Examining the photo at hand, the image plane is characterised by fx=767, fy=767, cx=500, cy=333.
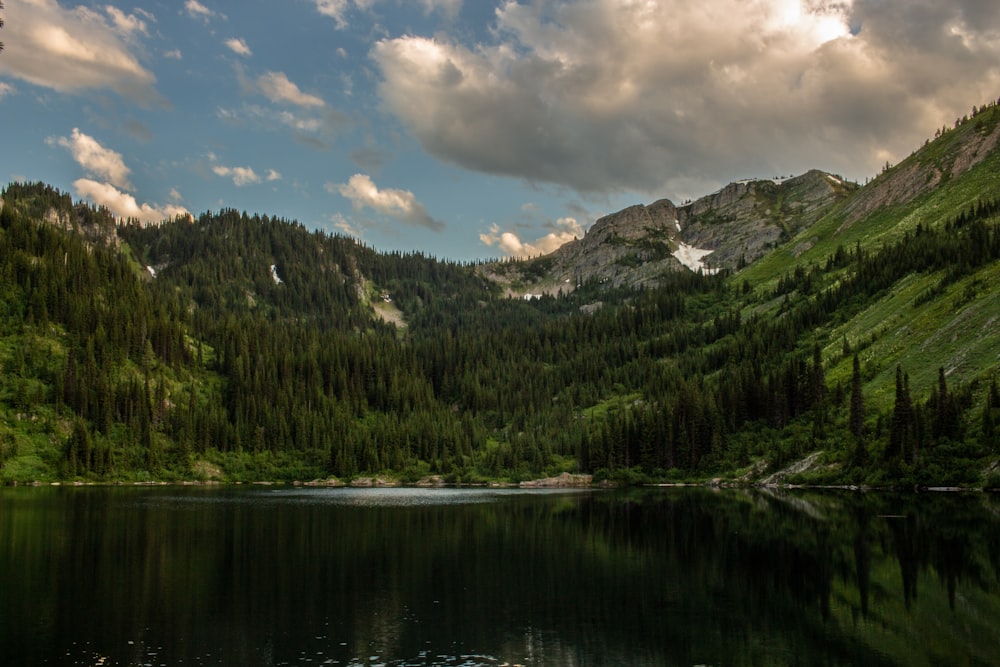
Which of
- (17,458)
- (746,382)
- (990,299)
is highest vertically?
(990,299)

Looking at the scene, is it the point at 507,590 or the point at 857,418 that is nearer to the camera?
the point at 507,590

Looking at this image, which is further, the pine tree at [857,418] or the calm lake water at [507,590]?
the pine tree at [857,418]

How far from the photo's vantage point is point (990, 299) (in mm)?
136000

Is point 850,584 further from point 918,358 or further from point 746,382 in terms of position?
point 746,382

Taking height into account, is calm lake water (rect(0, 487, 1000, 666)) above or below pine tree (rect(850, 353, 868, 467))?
below

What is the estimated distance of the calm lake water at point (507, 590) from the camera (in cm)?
3288

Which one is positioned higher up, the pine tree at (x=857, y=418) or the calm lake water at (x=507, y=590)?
the pine tree at (x=857, y=418)

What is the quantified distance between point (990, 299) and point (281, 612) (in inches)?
5475

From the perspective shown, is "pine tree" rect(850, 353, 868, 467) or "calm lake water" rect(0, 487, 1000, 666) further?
"pine tree" rect(850, 353, 868, 467)

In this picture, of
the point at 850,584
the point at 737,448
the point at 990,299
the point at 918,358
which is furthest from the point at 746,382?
the point at 850,584

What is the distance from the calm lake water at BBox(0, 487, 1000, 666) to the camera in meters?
32.9

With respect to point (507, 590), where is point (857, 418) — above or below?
above

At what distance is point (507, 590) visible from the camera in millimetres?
45719

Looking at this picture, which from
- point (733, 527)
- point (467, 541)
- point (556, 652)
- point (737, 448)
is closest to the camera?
point (556, 652)
